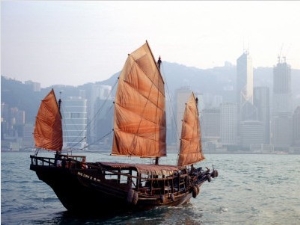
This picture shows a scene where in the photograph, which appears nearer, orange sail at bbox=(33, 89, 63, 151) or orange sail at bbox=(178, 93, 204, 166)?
orange sail at bbox=(33, 89, 63, 151)

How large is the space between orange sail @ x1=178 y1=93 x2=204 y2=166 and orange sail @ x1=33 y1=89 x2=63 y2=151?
932 centimetres

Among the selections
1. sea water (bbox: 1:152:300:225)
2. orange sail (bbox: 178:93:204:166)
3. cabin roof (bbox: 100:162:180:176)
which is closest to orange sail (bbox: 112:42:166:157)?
cabin roof (bbox: 100:162:180:176)

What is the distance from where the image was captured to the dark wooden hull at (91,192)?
21609 millimetres

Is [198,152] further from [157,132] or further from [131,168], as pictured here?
[131,168]

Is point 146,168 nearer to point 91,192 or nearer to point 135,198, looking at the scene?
point 135,198

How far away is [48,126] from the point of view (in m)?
23.6

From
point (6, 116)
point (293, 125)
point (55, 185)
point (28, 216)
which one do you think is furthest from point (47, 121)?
point (293, 125)

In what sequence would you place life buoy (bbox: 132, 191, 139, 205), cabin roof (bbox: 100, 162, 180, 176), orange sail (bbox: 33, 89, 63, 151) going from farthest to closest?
orange sail (bbox: 33, 89, 63, 151)
cabin roof (bbox: 100, 162, 180, 176)
life buoy (bbox: 132, 191, 139, 205)

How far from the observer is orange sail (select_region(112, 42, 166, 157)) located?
25750 mm

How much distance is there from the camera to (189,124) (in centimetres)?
3181

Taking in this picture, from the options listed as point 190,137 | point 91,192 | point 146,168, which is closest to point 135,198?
point 146,168

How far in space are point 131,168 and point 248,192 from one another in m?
19.8

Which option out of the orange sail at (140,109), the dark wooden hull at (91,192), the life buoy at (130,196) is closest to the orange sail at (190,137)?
the orange sail at (140,109)

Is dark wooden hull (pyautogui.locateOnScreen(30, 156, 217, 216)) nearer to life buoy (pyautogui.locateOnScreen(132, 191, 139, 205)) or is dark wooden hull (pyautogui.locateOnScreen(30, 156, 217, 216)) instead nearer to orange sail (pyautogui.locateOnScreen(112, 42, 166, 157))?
life buoy (pyautogui.locateOnScreen(132, 191, 139, 205))
